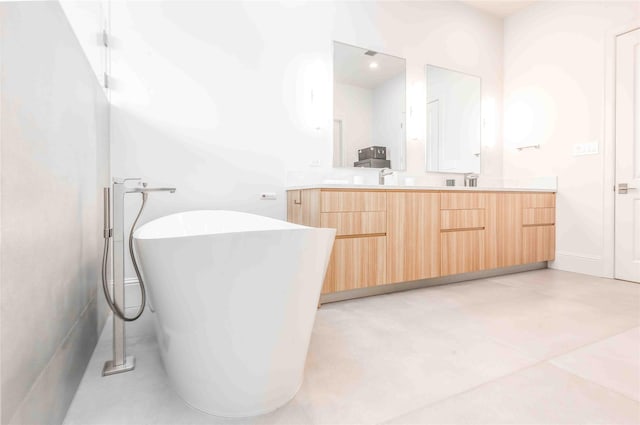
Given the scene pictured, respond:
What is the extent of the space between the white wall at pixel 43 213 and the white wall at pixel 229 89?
720mm

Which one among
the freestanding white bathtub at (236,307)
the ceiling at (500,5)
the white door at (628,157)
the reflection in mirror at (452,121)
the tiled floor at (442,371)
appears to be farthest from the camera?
the ceiling at (500,5)

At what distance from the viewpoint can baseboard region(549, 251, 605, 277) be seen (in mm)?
2933

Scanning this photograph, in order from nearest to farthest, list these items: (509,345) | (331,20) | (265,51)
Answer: (509,345) < (265,51) < (331,20)

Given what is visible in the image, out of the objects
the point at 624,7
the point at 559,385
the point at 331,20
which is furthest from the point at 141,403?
the point at 624,7

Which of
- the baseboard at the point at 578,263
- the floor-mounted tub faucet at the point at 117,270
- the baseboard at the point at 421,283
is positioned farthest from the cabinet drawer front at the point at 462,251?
the floor-mounted tub faucet at the point at 117,270

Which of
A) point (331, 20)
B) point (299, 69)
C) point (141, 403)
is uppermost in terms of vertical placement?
point (331, 20)

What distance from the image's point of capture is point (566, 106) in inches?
123

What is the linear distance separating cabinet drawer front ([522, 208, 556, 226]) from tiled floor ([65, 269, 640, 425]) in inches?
40.4

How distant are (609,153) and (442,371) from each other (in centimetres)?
283

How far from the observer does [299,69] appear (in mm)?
2586

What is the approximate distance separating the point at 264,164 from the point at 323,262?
5.07ft

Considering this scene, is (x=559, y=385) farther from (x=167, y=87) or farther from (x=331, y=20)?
(x=331, y=20)

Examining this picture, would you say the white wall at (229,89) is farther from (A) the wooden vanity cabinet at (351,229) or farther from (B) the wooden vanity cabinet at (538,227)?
(B) the wooden vanity cabinet at (538,227)

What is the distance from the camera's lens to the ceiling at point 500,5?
3.34m
